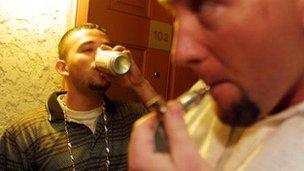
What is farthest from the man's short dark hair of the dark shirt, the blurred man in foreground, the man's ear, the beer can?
the blurred man in foreground

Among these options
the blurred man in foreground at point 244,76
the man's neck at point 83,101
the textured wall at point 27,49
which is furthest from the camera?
the man's neck at point 83,101

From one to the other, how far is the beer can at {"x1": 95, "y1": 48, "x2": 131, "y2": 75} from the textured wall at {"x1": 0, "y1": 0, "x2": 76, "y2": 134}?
295mm

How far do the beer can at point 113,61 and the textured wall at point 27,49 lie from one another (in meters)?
0.30

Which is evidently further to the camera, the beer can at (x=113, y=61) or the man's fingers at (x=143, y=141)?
the beer can at (x=113, y=61)

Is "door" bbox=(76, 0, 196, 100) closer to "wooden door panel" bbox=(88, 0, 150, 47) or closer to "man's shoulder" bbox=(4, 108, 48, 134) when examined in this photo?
"wooden door panel" bbox=(88, 0, 150, 47)

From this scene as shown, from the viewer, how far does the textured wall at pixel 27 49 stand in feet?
4.85

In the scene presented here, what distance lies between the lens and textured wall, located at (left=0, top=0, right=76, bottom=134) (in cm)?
148

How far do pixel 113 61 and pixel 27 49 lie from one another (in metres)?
0.39

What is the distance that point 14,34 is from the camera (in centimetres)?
148

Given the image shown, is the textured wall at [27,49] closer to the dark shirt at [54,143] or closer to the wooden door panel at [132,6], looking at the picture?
the dark shirt at [54,143]

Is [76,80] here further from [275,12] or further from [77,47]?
[275,12]

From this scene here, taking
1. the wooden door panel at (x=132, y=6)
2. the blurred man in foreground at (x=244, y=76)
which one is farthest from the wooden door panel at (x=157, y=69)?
the blurred man in foreground at (x=244, y=76)

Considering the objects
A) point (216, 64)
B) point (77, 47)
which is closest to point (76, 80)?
point (77, 47)

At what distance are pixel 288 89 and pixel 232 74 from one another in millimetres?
60
